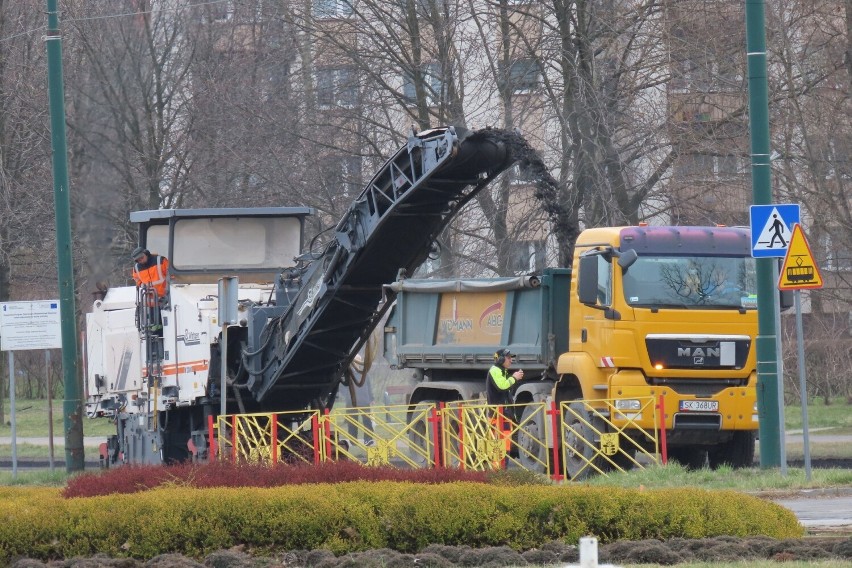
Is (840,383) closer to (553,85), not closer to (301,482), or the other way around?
(553,85)

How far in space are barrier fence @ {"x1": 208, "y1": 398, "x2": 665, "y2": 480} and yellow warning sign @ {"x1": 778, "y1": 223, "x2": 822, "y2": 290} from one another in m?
3.06

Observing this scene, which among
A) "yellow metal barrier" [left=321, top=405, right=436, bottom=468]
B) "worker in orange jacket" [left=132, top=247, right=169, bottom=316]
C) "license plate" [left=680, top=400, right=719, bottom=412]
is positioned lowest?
"yellow metal barrier" [left=321, top=405, right=436, bottom=468]

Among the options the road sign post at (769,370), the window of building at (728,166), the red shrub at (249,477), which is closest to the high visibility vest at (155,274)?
the red shrub at (249,477)

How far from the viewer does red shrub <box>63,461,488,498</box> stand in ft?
42.8

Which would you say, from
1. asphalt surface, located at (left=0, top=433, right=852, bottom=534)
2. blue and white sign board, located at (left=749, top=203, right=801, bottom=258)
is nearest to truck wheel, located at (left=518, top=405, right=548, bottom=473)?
blue and white sign board, located at (left=749, top=203, right=801, bottom=258)

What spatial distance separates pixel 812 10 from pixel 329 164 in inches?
403

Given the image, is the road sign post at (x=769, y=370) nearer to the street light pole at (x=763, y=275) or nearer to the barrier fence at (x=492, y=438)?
the street light pole at (x=763, y=275)

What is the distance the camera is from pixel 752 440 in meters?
19.5

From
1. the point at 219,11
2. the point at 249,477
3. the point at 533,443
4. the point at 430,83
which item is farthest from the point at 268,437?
the point at 219,11

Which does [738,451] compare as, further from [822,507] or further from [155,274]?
[155,274]

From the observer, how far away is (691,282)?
18594 millimetres

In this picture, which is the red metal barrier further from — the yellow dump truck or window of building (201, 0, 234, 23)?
window of building (201, 0, 234, 23)


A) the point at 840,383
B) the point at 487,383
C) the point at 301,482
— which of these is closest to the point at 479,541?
the point at 301,482

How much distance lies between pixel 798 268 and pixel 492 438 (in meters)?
4.81
